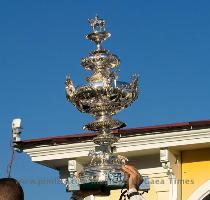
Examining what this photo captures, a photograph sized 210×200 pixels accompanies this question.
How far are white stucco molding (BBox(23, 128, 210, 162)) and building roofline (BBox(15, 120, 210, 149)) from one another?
0.23 feet

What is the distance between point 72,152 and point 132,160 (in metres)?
1.10

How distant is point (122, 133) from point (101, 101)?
5.60 m

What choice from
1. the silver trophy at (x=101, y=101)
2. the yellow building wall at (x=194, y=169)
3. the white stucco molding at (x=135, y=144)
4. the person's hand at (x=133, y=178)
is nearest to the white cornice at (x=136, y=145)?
the white stucco molding at (x=135, y=144)

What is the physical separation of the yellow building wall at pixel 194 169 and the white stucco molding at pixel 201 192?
62 mm

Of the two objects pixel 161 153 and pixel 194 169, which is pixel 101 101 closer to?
pixel 161 153

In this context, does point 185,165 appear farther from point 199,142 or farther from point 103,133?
point 103,133

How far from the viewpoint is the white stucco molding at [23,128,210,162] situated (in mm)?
A: 11484

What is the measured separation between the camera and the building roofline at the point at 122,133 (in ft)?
37.0

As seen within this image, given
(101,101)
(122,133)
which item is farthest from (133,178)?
(122,133)

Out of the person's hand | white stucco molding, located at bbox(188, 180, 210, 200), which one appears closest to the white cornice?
white stucco molding, located at bbox(188, 180, 210, 200)

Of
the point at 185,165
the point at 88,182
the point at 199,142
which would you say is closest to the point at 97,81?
the point at 88,182

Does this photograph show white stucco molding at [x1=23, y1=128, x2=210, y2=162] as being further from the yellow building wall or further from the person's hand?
the person's hand

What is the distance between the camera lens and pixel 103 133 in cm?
627

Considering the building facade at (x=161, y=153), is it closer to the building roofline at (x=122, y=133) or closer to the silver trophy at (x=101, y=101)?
the building roofline at (x=122, y=133)
